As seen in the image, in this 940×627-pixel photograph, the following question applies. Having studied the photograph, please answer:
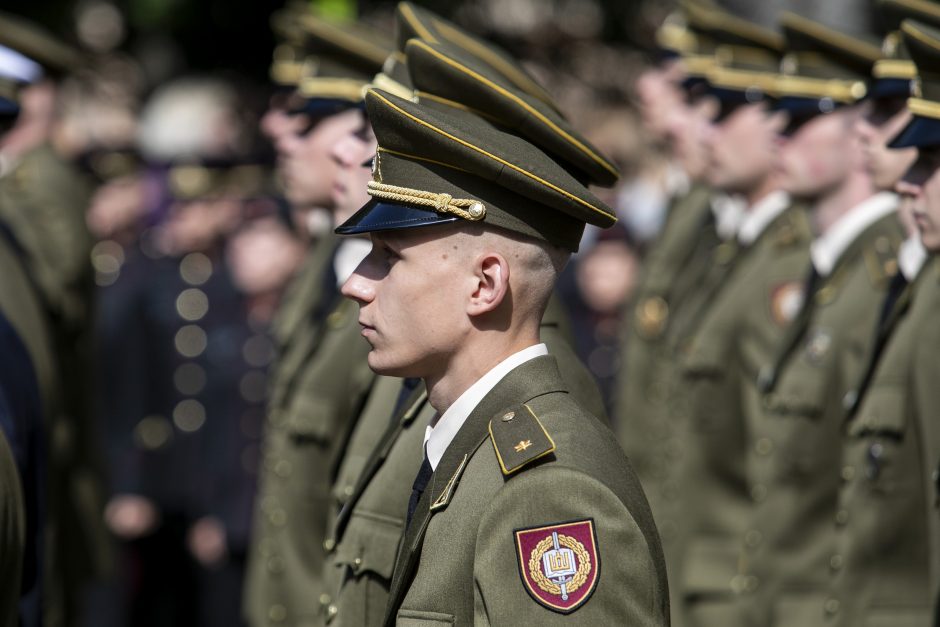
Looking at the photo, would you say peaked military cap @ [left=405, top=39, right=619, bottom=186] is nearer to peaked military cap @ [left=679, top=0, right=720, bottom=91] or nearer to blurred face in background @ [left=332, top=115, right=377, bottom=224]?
blurred face in background @ [left=332, top=115, right=377, bottom=224]

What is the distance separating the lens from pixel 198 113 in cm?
2138

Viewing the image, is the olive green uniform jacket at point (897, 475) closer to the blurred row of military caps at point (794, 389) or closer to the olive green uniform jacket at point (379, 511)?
the blurred row of military caps at point (794, 389)

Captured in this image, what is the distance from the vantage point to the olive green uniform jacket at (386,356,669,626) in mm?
2838

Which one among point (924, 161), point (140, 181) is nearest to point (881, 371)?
point (924, 161)

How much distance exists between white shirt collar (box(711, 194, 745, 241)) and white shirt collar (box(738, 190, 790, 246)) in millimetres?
709

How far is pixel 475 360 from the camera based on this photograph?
324 centimetres

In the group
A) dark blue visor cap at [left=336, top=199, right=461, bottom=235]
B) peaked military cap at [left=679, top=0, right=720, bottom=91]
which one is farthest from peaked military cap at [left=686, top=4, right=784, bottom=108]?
dark blue visor cap at [left=336, top=199, right=461, bottom=235]

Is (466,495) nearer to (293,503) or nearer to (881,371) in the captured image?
(881,371)

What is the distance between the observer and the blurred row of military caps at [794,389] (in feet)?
15.9

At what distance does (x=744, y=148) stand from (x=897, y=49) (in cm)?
200

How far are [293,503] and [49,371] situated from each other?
1.03m

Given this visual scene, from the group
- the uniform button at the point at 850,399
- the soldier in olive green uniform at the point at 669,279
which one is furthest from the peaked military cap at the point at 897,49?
the soldier in olive green uniform at the point at 669,279

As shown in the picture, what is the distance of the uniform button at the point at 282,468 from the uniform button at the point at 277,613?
495 millimetres

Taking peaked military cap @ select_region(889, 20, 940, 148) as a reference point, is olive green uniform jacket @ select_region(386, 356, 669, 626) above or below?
below
